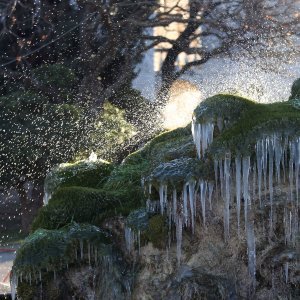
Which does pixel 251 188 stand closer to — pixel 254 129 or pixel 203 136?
pixel 254 129

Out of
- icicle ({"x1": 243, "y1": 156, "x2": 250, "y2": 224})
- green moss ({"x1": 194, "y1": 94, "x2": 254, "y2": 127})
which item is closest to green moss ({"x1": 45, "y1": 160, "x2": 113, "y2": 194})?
green moss ({"x1": 194, "y1": 94, "x2": 254, "y2": 127})

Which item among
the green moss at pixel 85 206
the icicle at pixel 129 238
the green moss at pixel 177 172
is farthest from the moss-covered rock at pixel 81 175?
the green moss at pixel 177 172

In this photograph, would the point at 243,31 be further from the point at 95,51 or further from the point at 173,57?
Answer: the point at 95,51

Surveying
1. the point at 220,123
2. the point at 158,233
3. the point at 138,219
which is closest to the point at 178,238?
the point at 158,233

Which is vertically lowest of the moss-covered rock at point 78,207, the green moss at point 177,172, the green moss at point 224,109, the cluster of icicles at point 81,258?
the cluster of icicles at point 81,258

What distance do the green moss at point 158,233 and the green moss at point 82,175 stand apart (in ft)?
6.35

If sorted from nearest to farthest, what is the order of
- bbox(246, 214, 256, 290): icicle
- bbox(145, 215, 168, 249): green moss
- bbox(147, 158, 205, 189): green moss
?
bbox(246, 214, 256, 290): icicle < bbox(147, 158, 205, 189): green moss < bbox(145, 215, 168, 249): green moss

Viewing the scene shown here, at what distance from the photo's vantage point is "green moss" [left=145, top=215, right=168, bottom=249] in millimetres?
5707

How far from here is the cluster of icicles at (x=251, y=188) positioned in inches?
209

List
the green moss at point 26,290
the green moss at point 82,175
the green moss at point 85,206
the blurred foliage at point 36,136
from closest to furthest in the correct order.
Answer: the green moss at point 26,290 → the green moss at point 85,206 → the green moss at point 82,175 → the blurred foliage at point 36,136

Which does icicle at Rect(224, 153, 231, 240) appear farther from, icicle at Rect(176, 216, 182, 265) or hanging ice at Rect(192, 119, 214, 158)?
icicle at Rect(176, 216, 182, 265)

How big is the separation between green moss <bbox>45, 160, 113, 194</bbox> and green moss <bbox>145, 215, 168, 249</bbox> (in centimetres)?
193

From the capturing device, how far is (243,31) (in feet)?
67.8

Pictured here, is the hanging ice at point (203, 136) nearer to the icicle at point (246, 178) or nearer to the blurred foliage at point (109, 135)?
the icicle at point (246, 178)
